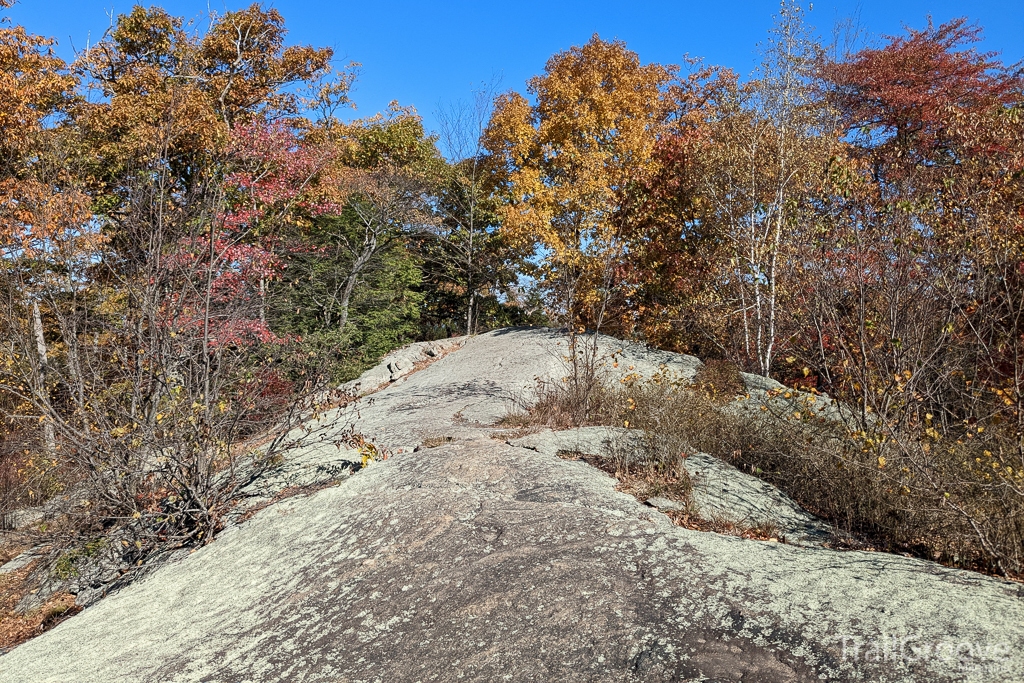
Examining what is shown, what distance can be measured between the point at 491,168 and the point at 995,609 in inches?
660

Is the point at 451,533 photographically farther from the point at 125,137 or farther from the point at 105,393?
the point at 125,137

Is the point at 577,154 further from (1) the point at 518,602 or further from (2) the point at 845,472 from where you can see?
(1) the point at 518,602

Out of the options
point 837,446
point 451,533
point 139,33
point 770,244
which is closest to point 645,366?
Result: point 770,244

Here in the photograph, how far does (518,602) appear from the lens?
11.3 feet

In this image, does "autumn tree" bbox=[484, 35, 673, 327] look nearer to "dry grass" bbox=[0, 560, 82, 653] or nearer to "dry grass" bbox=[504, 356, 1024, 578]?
"dry grass" bbox=[504, 356, 1024, 578]

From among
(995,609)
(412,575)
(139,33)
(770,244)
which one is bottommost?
(995,609)

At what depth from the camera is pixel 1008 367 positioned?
803cm

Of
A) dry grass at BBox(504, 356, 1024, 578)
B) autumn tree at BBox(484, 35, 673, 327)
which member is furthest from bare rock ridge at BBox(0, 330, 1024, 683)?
autumn tree at BBox(484, 35, 673, 327)

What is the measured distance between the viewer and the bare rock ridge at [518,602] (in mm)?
2865

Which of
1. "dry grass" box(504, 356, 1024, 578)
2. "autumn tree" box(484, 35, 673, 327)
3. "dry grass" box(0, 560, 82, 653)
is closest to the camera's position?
"dry grass" box(504, 356, 1024, 578)

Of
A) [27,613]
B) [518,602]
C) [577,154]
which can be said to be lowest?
[27,613]

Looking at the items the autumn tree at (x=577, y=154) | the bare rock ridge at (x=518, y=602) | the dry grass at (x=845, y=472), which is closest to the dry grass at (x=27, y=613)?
the bare rock ridge at (x=518, y=602)

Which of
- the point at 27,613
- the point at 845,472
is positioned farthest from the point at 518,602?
the point at 27,613

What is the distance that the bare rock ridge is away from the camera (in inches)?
113
